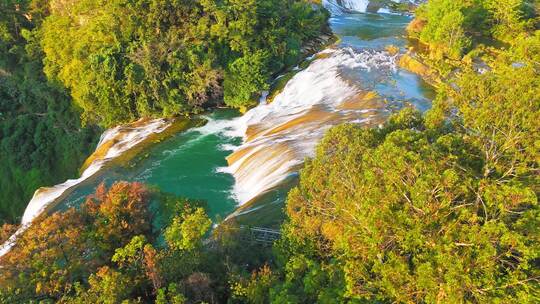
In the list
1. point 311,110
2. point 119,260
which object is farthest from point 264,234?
point 311,110

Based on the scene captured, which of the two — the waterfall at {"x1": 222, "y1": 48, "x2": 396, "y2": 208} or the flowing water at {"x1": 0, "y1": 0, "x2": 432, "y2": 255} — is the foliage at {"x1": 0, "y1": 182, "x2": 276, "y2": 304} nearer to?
the flowing water at {"x1": 0, "y1": 0, "x2": 432, "y2": 255}

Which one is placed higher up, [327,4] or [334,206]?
[327,4]

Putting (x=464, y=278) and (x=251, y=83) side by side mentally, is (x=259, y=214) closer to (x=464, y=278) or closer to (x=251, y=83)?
(x=464, y=278)

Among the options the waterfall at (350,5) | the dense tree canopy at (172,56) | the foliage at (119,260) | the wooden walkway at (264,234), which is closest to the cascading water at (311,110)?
the wooden walkway at (264,234)

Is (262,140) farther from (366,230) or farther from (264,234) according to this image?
(366,230)

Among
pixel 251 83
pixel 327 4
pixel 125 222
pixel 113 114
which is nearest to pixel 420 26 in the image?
pixel 327 4

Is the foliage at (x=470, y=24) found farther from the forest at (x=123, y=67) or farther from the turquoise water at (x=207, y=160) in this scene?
the forest at (x=123, y=67)
